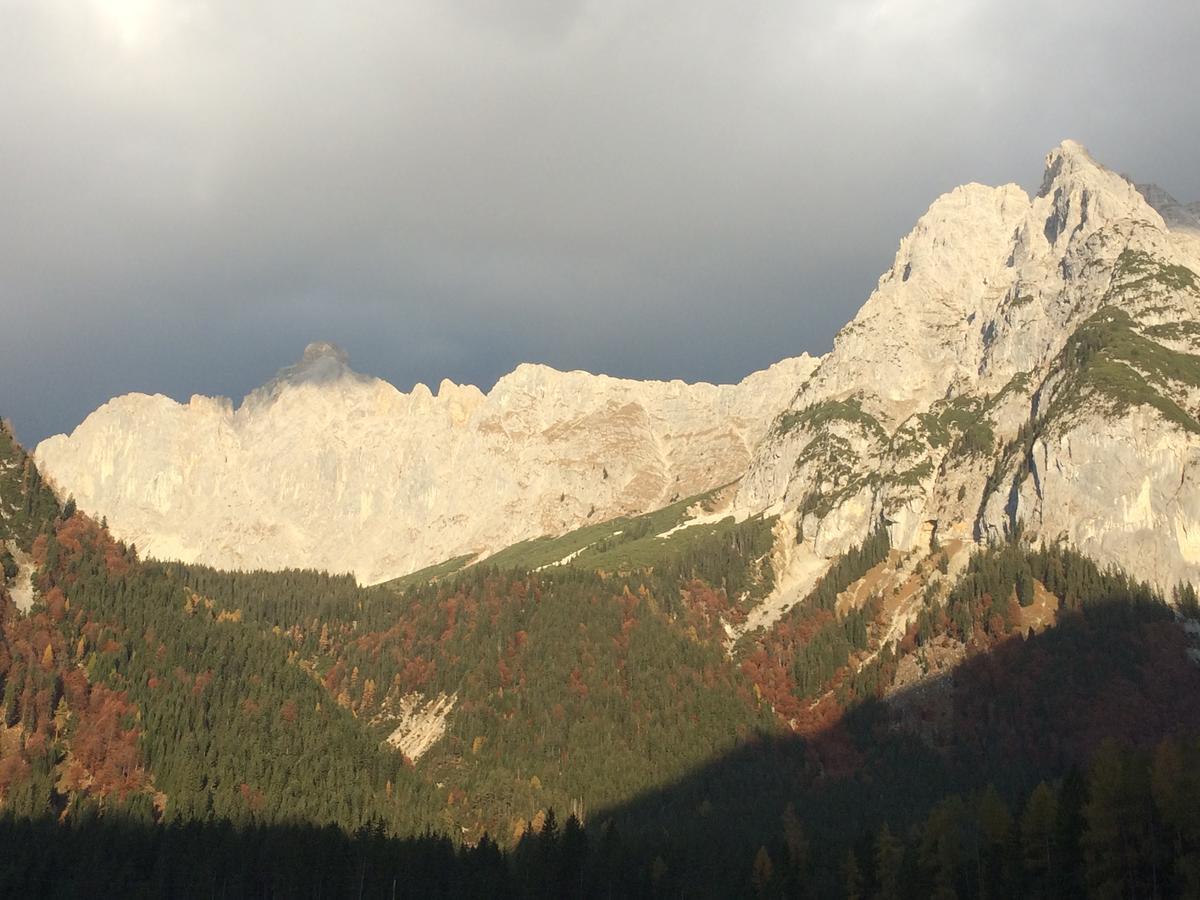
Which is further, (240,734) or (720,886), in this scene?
(240,734)

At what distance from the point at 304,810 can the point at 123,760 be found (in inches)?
1152

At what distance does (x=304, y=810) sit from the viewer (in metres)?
179

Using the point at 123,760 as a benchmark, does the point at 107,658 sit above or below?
above

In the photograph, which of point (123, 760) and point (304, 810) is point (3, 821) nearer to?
point (123, 760)

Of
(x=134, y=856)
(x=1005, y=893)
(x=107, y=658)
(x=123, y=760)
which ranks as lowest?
(x=1005, y=893)

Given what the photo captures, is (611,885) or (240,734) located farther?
(240,734)

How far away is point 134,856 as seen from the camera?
495 feet

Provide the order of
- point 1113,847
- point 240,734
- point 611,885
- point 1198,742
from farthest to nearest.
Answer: point 240,734 → point 611,885 → point 1198,742 → point 1113,847

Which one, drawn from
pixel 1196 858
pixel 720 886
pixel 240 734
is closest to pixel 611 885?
pixel 720 886

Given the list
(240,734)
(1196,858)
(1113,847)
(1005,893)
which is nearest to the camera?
(1196,858)

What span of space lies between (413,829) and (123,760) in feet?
152

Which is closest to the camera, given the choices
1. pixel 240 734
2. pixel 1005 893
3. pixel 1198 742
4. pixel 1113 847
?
pixel 1113 847

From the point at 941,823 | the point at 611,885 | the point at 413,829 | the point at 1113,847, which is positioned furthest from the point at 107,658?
the point at 1113,847

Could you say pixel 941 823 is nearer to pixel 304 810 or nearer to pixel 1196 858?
pixel 1196 858
